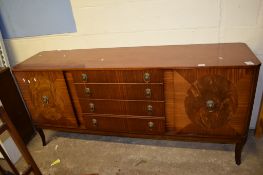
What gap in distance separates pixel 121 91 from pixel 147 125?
1.15 ft

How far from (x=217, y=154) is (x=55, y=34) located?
6.09 feet

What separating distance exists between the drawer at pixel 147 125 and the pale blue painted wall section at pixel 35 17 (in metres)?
A: 1.06

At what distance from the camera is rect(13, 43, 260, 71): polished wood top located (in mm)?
1488

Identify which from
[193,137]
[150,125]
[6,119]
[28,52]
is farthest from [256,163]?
[28,52]

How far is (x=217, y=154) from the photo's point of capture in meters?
1.86

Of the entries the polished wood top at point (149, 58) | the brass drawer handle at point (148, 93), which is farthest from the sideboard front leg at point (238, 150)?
the brass drawer handle at point (148, 93)

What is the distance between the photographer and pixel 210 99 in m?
1.52

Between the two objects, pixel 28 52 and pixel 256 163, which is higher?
pixel 28 52

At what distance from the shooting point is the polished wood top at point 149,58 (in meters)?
1.49

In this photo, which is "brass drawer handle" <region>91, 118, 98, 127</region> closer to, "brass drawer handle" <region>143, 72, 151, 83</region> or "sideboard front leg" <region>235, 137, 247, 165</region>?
"brass drawer handle" <region>143, 72, 151, 83</region>

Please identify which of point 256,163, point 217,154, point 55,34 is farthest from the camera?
point 55,34

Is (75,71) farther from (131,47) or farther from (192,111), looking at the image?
(192,111)

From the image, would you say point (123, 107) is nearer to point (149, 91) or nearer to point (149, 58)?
point (149, 91)

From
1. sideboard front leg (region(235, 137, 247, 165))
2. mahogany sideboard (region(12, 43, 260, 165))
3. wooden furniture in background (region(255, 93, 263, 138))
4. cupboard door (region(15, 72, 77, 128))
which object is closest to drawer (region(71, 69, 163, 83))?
mahogany sideboard (region(12, 43, 260, 165))
